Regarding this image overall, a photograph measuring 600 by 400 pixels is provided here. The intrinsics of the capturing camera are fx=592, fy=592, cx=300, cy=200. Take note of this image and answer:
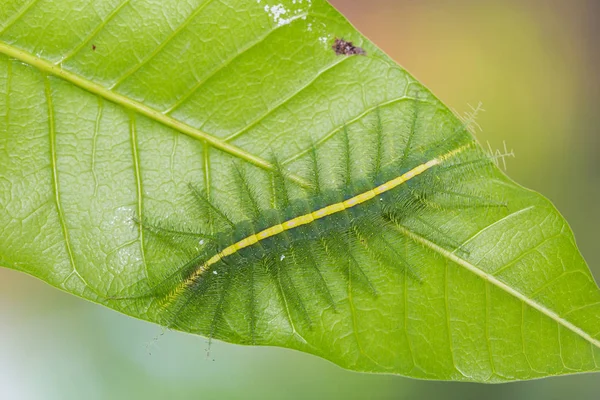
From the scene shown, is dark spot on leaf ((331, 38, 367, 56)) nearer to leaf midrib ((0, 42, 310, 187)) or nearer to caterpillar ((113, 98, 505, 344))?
caterpillar ((113, 98, 505, 344))

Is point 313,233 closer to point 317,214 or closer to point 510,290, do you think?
point 317,214

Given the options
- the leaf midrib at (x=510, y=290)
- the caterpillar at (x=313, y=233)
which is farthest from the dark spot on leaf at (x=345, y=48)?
the leaf midrib at (x=510, y=290)

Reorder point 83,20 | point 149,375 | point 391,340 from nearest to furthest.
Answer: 1. point 83,20
2. point 391,340
3. point 149,375

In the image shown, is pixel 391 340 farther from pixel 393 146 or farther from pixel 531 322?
pixel 393 146

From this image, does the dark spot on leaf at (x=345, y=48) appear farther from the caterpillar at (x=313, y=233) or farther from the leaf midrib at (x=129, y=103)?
the leaf midrib at (x=129, y=103)

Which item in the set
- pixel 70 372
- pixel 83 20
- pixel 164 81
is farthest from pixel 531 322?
pixel 70 372
